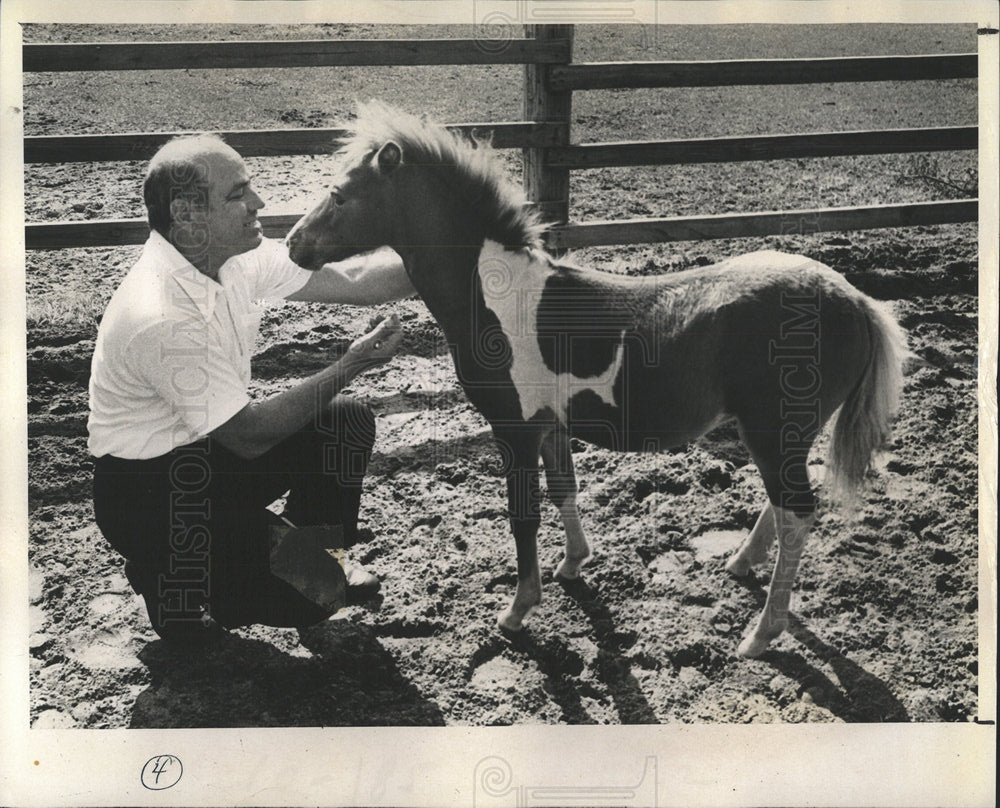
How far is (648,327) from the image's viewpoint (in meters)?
2.22

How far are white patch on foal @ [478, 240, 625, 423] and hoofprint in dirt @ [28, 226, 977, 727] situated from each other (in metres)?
0.29

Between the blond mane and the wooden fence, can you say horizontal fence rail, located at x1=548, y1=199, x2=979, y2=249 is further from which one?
the blond mane

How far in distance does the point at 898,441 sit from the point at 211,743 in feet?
7.06

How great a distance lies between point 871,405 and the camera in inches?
89.2

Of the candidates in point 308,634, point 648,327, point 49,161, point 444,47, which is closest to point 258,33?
point 444,47

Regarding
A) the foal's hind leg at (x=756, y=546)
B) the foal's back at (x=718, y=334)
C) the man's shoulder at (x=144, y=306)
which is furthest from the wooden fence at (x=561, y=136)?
the foal's hind leg at (x=756, y=546)

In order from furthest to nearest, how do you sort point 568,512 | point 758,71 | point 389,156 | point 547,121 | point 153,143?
point 547,121 < point 758,71 < point 153,143 < point 568,512 < point 389,156

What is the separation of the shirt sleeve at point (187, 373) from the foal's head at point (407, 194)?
0.39 m

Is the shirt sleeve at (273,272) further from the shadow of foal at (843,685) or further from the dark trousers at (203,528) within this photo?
the shadow of foal at (843,685)

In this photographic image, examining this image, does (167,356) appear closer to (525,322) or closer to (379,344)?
(379,344)

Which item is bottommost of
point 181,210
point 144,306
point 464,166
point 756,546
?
point 756,546

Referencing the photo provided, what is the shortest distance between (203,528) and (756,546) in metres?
1.55

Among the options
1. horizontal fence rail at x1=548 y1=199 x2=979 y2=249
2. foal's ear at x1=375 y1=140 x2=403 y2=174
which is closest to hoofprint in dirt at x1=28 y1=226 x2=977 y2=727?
horizontal fence rail at x1=548 y1=199 x2=979 y2=249

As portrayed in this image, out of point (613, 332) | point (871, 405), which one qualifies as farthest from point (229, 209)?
point (871, 405)
